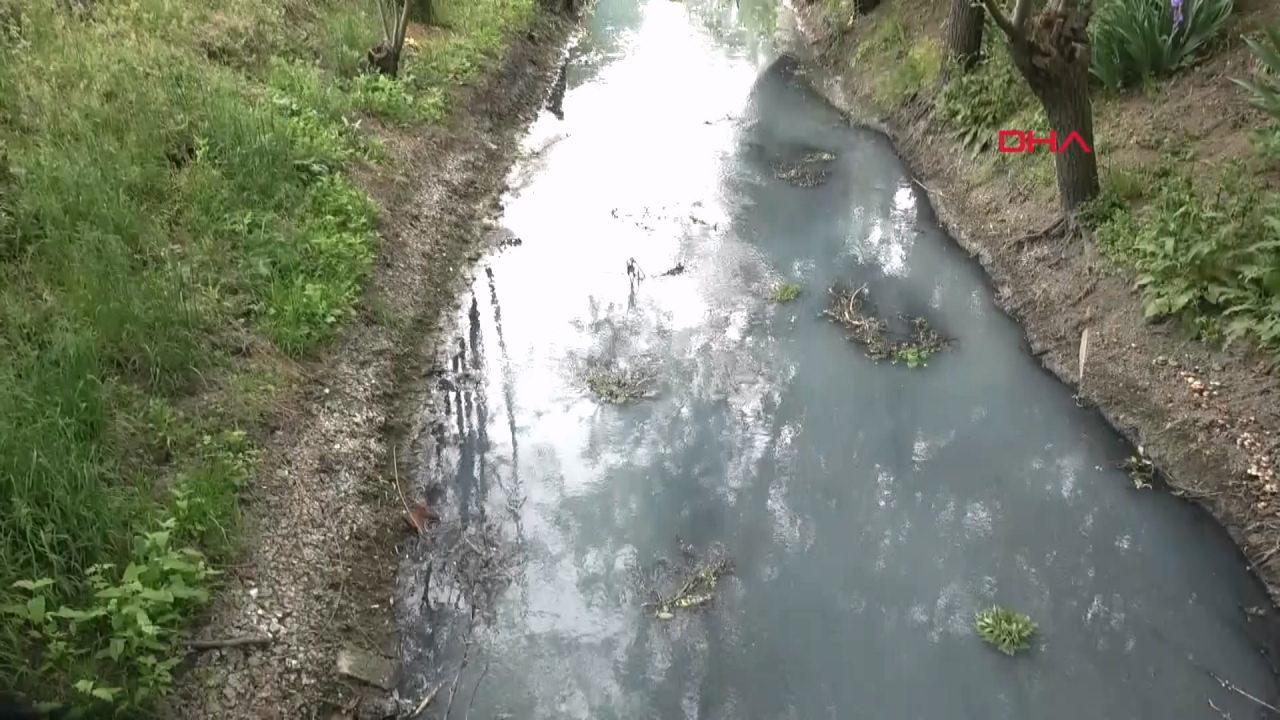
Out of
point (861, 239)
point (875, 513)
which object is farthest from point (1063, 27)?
point (875, 513)

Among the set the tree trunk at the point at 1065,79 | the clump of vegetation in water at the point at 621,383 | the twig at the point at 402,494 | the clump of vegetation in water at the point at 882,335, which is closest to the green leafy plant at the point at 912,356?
the clump of vegetation in water at the point at 882,335

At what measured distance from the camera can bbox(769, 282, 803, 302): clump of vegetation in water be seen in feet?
24.8

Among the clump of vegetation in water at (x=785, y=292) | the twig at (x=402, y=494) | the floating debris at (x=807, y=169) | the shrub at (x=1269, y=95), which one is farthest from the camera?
the floating debris at (x=807, y=169)

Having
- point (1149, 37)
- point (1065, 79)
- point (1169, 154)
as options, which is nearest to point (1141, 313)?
point (1169, 154)

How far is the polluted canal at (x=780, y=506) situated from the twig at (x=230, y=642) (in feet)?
2.33

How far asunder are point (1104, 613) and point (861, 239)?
4514 millimetres

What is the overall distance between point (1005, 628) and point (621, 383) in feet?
9.83

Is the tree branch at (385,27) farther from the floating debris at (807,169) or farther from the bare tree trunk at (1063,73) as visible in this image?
the bare tree trunk at (1063,73)

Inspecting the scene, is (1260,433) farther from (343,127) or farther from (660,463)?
(343,127)

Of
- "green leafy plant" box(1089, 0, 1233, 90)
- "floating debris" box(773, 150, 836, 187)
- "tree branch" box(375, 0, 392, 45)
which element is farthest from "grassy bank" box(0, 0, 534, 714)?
"green leafy plant" box(1089, 0, 1233, 90)

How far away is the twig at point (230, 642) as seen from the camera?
3896mm

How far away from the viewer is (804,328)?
7.20m

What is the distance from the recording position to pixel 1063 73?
6.77m

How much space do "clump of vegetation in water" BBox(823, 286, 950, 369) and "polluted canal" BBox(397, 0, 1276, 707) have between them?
0.03 m
